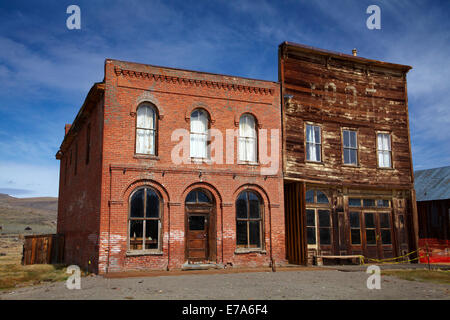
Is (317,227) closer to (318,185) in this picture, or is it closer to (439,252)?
(318,185)

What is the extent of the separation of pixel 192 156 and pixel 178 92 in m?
2.59

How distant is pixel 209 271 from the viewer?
49.3 feet

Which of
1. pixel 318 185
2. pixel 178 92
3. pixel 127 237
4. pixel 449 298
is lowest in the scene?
pixel 449 298

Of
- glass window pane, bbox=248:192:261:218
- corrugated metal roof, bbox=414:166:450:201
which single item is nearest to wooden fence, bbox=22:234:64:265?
glass window pane, bbox=248:192:261:218

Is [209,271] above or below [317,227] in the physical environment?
below

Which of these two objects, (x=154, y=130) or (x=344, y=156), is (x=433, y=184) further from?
(x=154, y=130)

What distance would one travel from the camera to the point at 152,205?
51.4 ft

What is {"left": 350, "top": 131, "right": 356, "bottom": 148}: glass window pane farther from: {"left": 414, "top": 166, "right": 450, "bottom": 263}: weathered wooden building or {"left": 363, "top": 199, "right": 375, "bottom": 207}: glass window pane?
{"left": 414, "top": 166, "right": 450, "bottom": 263}: weathered wooden building

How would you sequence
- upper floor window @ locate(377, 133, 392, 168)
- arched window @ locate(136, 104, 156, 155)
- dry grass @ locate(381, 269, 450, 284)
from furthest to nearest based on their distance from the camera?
upper floor window @ locate(377, 133, 392, 168) < arched window @ locate(136, 104, 156, 155) < dry grass @ locate(381, 269, 450, 284)

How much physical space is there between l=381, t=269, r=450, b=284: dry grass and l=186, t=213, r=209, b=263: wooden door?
6.70m

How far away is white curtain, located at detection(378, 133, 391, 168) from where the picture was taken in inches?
803
